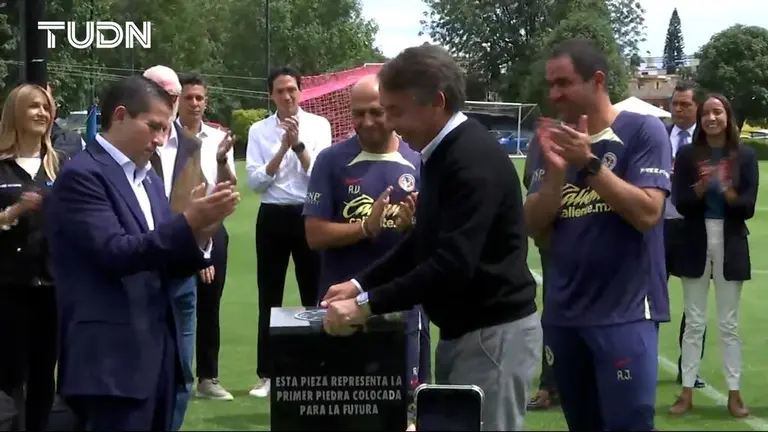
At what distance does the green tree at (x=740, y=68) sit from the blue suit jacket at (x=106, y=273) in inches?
2864

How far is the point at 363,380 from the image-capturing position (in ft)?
13.4

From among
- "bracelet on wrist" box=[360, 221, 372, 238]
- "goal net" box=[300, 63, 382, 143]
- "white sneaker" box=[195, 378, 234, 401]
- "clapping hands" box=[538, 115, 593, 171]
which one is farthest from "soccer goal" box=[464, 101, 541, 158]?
"clapping hands" box=[538, 115, 593, 171]

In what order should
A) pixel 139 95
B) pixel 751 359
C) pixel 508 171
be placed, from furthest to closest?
1. pixel 751 359
2. pixel 139 95
3. pixel 508 171

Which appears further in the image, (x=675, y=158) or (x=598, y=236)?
(x=675, y=158)

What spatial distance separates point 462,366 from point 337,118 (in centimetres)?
1284

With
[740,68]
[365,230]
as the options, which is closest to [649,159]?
[365,230]

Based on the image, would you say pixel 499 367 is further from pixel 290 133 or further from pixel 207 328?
pixel 207 328

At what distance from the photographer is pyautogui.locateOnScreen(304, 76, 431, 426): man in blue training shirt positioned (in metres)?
5.73

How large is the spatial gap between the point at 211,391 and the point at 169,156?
2112 mm

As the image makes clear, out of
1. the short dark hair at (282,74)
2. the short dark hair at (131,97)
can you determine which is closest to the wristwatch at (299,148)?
the short dark hair at (282,74)

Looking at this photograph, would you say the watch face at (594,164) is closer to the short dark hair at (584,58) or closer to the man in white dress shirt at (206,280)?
the short dark hair at (584,58)

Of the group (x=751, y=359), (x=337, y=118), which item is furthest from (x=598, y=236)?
(x=337, y=118)

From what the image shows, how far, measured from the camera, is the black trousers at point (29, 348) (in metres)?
6.18

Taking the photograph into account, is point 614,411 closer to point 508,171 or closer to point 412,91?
point 508,171
